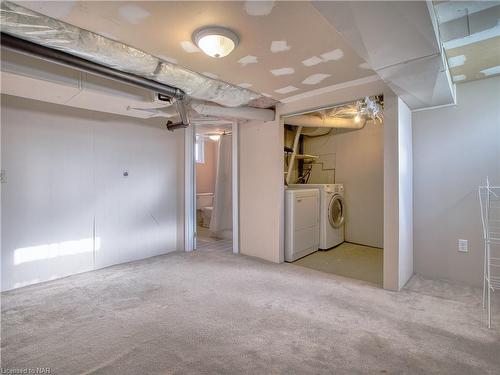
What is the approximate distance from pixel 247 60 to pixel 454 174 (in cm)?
250

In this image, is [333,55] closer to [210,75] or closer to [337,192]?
[210,75]

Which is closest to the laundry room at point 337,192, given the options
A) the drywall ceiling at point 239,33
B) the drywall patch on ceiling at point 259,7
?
the drywall ceiling at point 239,33

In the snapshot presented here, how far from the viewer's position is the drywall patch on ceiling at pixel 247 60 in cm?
211

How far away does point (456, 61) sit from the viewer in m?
2.25

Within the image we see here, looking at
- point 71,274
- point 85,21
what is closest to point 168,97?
point 85,21

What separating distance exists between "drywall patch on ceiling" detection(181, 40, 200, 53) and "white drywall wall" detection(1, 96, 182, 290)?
191cm

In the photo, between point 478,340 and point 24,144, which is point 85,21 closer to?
point 24,144

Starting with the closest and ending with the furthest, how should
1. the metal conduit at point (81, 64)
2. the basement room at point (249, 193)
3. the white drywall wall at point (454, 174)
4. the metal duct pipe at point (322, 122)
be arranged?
1. the basement room at point (249, 193)
2. the metal conduit at point (81, 64)
3. the white drywall wall at point (454, 174)
4. the metal duct pipe at point (322, 122)

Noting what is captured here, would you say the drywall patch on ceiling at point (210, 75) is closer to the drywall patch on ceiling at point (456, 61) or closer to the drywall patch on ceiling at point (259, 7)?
the drywall patch on ceiling at point (259, 7)

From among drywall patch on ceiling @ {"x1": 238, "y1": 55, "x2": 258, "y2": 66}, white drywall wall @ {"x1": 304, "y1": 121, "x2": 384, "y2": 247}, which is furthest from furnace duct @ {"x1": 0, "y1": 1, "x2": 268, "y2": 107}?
white drywall wall @ {"x1": 304, "y1": 121, "x2": 384, "y2": 247}

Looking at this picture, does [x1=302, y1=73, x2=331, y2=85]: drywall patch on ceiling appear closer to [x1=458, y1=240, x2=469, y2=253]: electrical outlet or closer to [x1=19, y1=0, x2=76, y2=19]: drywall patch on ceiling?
[x1=19, y1=0, x2=76, y2=19]: drywall patch on ceiling

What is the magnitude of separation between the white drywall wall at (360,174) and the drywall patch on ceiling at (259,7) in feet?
11.1

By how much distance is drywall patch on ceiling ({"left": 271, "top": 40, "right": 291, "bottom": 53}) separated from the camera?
6.17 feet

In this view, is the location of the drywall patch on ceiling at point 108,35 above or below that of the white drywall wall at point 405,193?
above
